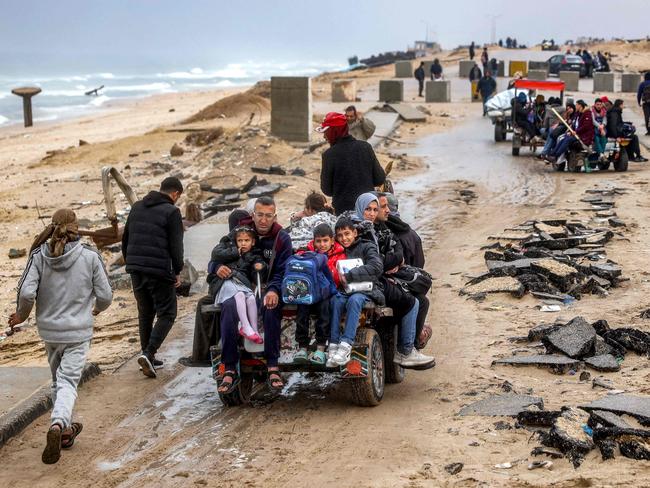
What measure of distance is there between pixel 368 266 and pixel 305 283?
0.54 meters

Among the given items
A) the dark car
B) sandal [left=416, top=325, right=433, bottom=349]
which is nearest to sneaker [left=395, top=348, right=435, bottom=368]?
sandal [left=416, top=325, right=433, bottom=349]

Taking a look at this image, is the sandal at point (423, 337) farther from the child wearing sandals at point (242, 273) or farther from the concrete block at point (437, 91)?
the concrete block at point (437, 91)

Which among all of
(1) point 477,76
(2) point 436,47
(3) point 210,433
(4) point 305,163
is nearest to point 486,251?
(3) point 210,433

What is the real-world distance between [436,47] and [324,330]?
387 ft

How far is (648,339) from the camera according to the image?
9.43 m

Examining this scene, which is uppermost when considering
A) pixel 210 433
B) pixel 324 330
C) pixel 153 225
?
pixel 153 225

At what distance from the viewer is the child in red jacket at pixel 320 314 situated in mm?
8078

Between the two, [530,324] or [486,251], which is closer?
[530,324]

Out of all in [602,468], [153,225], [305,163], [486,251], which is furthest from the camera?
[305,163]

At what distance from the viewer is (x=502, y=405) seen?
7.96 meters

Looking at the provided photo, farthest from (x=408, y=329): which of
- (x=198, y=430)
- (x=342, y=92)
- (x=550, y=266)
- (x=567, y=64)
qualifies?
(x=567, y=64)

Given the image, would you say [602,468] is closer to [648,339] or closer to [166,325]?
[648,339]

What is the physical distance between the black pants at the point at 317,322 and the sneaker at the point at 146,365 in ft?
5.65

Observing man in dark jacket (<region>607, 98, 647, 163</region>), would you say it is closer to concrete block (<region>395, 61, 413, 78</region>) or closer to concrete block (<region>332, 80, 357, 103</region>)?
concrete block (<region>332, 80, 357, 103</region>)
